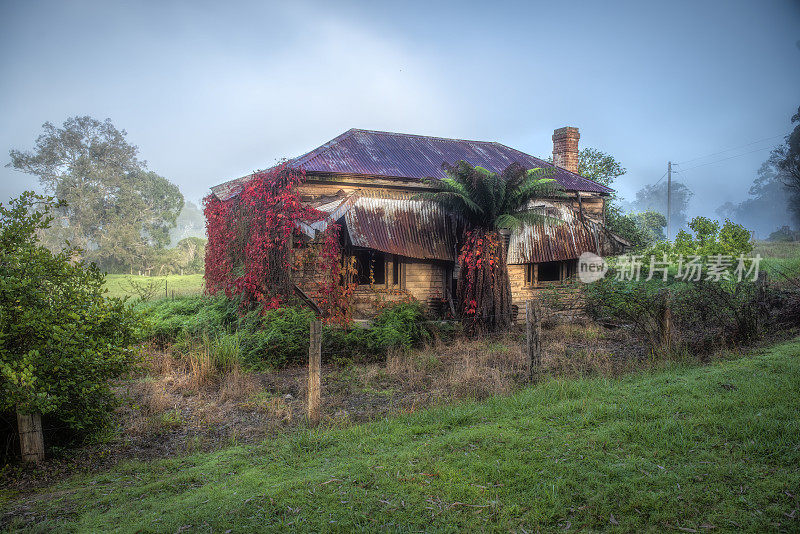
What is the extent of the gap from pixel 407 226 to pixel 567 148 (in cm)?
937

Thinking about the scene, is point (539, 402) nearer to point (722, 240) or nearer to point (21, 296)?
point (21, 296)

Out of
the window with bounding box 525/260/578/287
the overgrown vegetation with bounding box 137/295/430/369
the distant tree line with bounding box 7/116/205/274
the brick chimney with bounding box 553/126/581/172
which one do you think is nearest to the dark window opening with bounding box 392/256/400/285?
the overgrown vegetation with bounding box 137/295/430/369

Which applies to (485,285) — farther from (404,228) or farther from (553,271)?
(553,271)

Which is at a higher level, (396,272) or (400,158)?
(400,158)

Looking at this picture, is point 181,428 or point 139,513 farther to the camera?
point 181,428

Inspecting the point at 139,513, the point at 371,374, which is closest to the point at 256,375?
the point at 371,374

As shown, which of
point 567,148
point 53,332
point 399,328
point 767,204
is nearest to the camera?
point 53,332

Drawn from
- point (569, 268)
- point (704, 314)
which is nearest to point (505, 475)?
point (704, 314)

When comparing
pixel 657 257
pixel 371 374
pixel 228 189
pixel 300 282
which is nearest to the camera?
pixel 371 374

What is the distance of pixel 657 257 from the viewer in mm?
17922

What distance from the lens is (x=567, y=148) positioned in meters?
18.1

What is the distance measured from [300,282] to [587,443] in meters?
8.64

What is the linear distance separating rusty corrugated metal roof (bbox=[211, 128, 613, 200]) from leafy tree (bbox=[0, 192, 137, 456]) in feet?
23.1

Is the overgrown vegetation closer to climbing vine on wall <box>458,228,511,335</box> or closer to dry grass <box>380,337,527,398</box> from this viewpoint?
dry grass <box>380,337,527,398</box>
